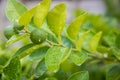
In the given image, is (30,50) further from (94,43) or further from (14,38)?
(94,43)

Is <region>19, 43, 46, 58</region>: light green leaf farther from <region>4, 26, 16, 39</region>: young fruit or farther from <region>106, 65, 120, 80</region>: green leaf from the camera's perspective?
<region>106, 65, 120, 80</region>: green leaf

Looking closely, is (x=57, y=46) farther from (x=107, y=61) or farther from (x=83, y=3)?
(x=83, y=3)

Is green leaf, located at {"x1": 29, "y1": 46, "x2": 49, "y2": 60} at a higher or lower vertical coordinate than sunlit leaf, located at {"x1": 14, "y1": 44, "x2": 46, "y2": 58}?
lower

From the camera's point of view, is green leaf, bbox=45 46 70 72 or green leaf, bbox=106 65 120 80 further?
green leaf, bbox=106 65 120 80

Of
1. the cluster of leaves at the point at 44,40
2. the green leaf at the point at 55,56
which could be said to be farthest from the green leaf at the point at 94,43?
the green leaf at the point at 55,56

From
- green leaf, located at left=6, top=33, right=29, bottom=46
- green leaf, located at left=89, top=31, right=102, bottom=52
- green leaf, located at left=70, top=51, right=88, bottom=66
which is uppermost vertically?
green leaf, located at left=6, top=33, right=29, bottom=46

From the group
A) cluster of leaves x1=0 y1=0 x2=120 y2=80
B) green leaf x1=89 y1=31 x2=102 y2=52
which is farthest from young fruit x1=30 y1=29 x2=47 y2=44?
green leaf x1=89 y1=31 x2=102 y2=52
